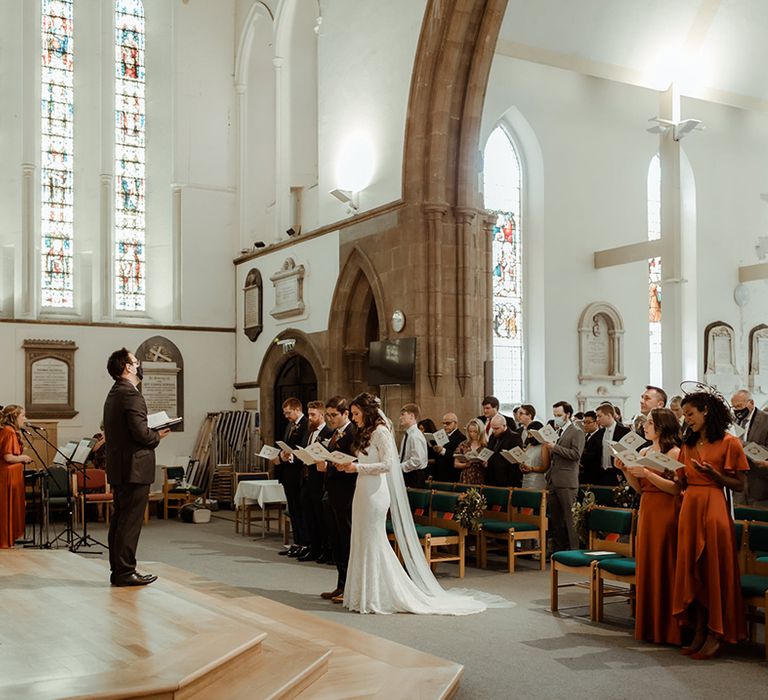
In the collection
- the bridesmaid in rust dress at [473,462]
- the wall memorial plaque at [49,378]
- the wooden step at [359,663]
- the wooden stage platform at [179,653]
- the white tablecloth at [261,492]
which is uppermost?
the wall memorial plaque at [49,378]

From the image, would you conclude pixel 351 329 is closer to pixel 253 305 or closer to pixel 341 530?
pixel 253 305

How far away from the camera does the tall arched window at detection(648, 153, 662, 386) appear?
18.8 metres

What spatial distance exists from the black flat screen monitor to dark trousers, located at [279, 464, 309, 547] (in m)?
2.92

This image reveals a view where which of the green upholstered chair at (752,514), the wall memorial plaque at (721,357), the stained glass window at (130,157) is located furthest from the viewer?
the wall memorial plaque at (721,357)

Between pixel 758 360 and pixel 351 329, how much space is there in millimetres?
8855

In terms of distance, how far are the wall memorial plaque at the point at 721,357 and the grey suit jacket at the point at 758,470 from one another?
9512mm

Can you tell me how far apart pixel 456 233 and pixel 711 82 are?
7.69 m

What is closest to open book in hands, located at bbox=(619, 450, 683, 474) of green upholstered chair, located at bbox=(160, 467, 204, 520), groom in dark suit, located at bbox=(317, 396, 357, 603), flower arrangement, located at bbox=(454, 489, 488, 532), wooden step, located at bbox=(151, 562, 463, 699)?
wooden step, located at bbox=(151, 562, 463, 699)

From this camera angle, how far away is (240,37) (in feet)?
62.0

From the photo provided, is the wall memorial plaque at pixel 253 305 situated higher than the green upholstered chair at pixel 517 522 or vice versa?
the wall memorial plaque at pixel 253 305

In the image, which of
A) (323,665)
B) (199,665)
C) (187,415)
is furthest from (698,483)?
(187,415)

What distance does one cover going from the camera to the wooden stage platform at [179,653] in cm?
459

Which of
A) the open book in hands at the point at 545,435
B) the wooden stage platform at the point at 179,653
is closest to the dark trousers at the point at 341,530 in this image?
the wooden stage platform at the point at 179,653

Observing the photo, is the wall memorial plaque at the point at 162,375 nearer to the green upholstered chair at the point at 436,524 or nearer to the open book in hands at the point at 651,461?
the green upholstered chair at the point at 436,524
